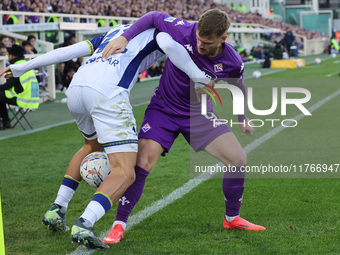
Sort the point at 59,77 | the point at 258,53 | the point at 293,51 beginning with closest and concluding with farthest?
1. the point at 59,77
2. the point at 258,53
3. the point at 293,51

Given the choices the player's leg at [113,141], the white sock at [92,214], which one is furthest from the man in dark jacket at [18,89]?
the white sock at [92,214]

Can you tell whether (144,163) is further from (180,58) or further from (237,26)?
(237,26)

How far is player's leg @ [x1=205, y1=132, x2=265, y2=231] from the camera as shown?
454 cm

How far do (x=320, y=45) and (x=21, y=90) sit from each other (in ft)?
136

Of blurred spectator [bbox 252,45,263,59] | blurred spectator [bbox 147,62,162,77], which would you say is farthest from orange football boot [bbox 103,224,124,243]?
blurred spectator [bbox 252,45,263,59]

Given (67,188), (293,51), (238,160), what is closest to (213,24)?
(238,160)

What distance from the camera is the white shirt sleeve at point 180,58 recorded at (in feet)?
13.9

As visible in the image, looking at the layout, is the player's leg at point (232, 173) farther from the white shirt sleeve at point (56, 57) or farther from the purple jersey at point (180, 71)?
the white shirt sleeve at point (56, 57)

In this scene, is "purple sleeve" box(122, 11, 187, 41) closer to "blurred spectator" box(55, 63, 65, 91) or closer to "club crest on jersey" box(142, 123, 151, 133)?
"club crest on jersey" box(142, 123, 151, 133)

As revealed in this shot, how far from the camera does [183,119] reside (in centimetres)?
461

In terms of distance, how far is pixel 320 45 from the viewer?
4878 cm

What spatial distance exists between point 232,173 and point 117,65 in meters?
1.22

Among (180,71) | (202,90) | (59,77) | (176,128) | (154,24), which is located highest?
(154,24)

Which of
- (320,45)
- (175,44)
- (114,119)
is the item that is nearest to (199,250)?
(114,119)
